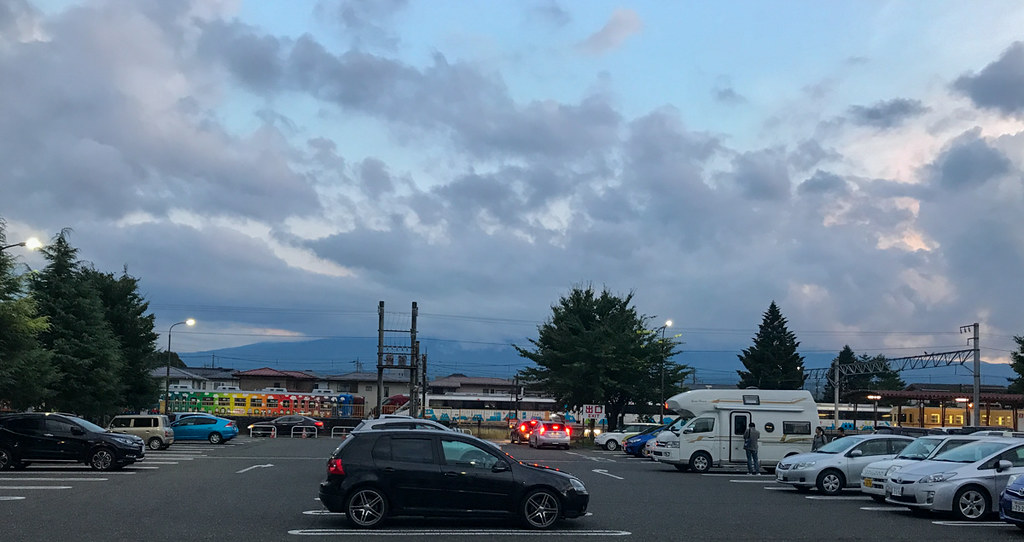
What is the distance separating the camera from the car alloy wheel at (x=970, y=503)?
16.2 meters

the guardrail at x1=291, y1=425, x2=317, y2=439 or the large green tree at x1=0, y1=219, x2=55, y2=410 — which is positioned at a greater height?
the large green tree at x1=0, y1=219, x2=55, y2=410

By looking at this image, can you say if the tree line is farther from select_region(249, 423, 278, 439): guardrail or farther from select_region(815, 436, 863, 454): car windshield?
select_region(815, 436, 863, 454): car windshield

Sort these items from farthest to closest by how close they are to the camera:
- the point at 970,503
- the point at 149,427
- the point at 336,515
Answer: the point at 149,427, the point at 970,503, the point at 336,515

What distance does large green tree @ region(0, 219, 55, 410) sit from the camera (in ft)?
94.5

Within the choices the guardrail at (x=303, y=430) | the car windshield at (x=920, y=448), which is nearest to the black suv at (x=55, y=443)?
the car windshield at (x=920, y=448)

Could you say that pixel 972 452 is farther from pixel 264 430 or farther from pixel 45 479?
pixel 264 430

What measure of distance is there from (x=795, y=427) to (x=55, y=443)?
22460mm

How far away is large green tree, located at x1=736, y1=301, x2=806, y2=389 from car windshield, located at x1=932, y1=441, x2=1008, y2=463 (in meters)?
63.9

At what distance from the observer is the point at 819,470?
70.8 feet

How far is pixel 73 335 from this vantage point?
41781mm

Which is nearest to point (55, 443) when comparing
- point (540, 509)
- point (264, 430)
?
point (540, 509)

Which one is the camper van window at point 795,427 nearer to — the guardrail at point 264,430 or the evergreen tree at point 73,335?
the evergreen tree at point 73,335

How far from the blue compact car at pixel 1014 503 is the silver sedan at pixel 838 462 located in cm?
738

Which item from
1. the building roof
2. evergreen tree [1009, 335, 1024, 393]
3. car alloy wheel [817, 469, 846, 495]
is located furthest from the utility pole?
the building roof
